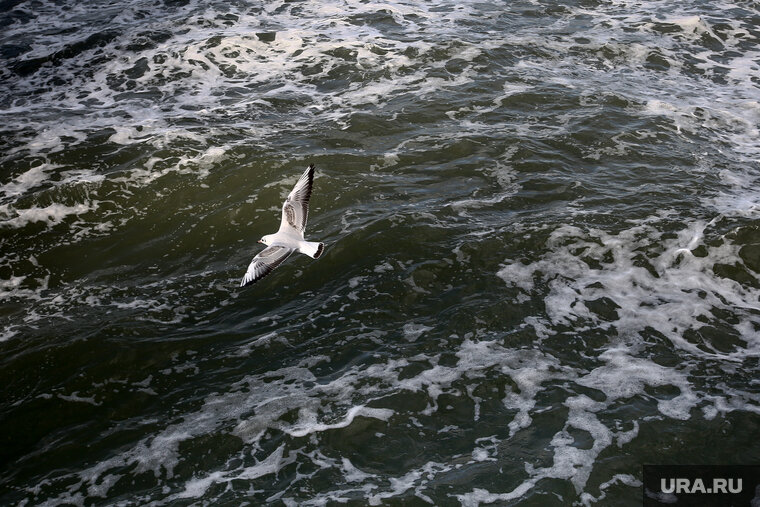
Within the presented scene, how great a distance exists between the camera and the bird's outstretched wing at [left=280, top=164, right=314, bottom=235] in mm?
7605

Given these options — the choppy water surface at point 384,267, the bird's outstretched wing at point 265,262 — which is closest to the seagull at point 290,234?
the bird's outstretched wing at point 265,262

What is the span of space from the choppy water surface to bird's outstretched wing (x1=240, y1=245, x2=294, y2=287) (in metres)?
0.72

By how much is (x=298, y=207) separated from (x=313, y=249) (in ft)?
2.00

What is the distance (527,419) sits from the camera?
6.35 metres

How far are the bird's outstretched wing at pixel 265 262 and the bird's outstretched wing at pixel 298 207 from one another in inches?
9.9

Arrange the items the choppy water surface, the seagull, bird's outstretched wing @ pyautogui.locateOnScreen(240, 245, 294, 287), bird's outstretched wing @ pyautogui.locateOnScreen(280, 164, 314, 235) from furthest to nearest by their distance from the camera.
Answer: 1. bird's outstretched wing @ pyautogui.locateOnScreen(280, 164, 314, 235)
2. the seagull
3. bird's outstretched wing @ pyautogui.locateOnScreen(240, 245, 294, 287)
4. the choppy water surface

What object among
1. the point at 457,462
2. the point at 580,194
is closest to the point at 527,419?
the point at 457,462

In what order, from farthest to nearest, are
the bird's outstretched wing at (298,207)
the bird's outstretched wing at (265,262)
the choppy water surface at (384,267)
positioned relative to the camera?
the bird's outstretched wing at (298,207)
the bird's outstretched wing at (265,262)
the choppy water surface at (384,267)

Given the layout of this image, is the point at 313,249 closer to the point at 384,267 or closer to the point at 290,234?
the point at 290,234

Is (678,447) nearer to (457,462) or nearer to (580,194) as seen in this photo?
(457,462)

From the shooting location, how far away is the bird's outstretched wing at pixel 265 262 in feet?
23.7

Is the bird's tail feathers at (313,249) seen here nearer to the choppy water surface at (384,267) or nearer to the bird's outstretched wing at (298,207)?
the bird's outstretched wing at (298,207)

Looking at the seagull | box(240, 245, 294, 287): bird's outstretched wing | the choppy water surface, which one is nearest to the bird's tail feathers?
the seagull

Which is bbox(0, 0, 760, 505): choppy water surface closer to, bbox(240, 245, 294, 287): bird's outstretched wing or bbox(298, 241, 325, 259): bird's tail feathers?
bbox(240, 245, 294, 287): bird's outstretched wing
